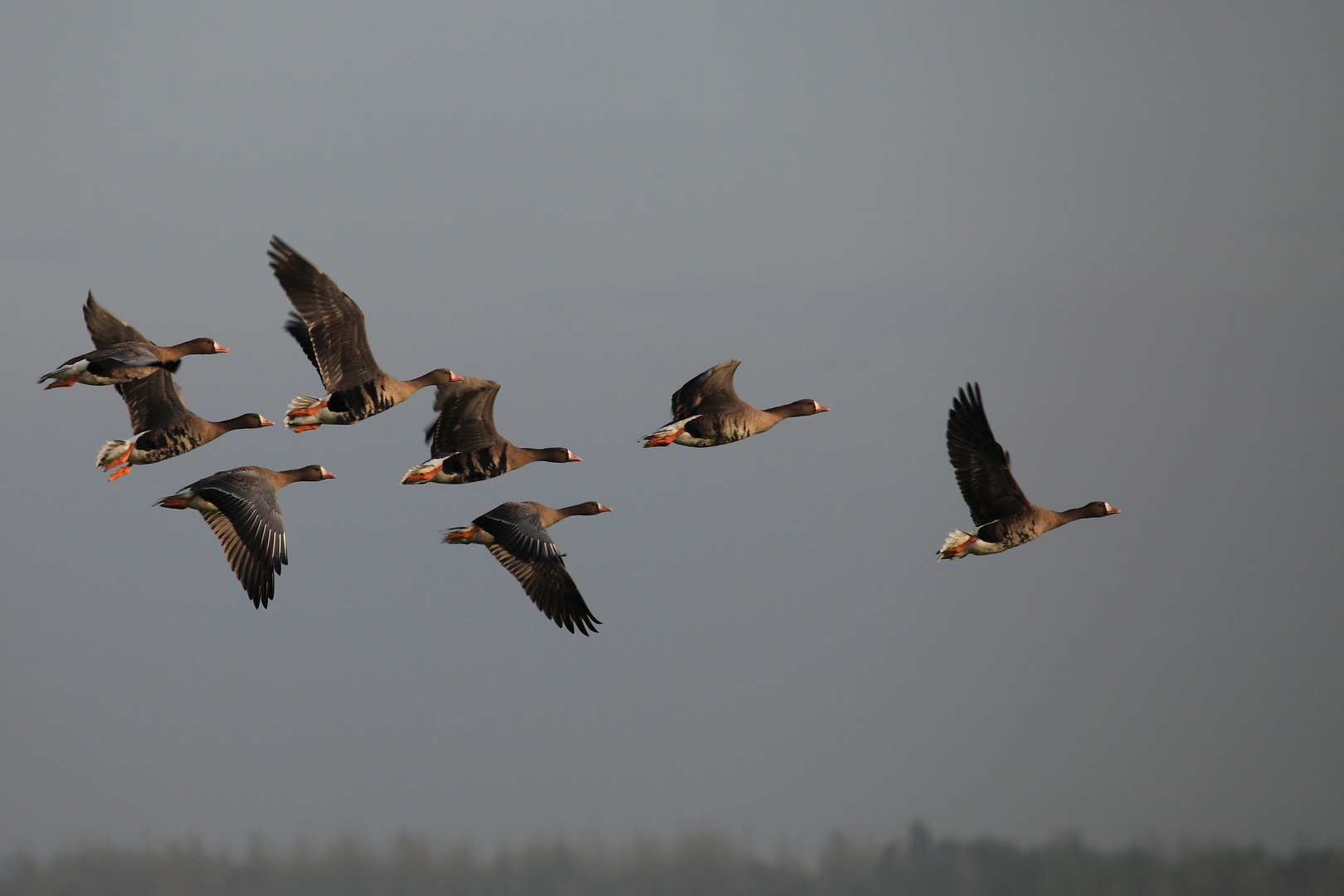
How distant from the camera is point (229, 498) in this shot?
26.9 m

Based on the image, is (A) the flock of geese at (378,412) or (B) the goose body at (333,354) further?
(B) the goose body at (333,354)

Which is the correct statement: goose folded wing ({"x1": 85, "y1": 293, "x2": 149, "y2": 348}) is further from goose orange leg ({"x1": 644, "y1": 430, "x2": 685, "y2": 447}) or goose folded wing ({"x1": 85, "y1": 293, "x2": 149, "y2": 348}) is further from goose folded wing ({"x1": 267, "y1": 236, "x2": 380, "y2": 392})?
goose orange leg ({"x1": 644, "y1": 430, "x2": 685, "y2": 447})

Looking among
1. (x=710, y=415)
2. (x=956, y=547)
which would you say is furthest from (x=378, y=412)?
(x=956, y=547)

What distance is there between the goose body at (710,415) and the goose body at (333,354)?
15.9 feet

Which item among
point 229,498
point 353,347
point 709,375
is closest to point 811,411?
point 709,375

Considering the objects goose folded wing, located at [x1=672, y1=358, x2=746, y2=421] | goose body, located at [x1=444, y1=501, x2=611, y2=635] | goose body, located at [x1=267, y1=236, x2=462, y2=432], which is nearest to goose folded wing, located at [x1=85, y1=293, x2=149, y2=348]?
goose body, located at [x1=267, y1=236, x2=462, y2=432]

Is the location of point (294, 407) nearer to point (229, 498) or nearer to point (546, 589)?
point (229, 498)

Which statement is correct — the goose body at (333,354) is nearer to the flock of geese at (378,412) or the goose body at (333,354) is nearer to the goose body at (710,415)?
the flock of geese at (378,412)

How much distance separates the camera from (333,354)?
29453mm

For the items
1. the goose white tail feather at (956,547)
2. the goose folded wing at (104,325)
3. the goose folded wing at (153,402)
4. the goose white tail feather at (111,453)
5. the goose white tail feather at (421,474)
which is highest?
the goose folded wing at (104,325)

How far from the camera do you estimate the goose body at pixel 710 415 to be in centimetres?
3130

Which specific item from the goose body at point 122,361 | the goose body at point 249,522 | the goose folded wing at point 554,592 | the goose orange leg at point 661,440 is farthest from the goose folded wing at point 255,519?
the goose orange leg at point 661,440

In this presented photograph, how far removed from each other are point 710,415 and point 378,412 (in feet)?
19.9

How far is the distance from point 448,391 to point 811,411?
7447mm
